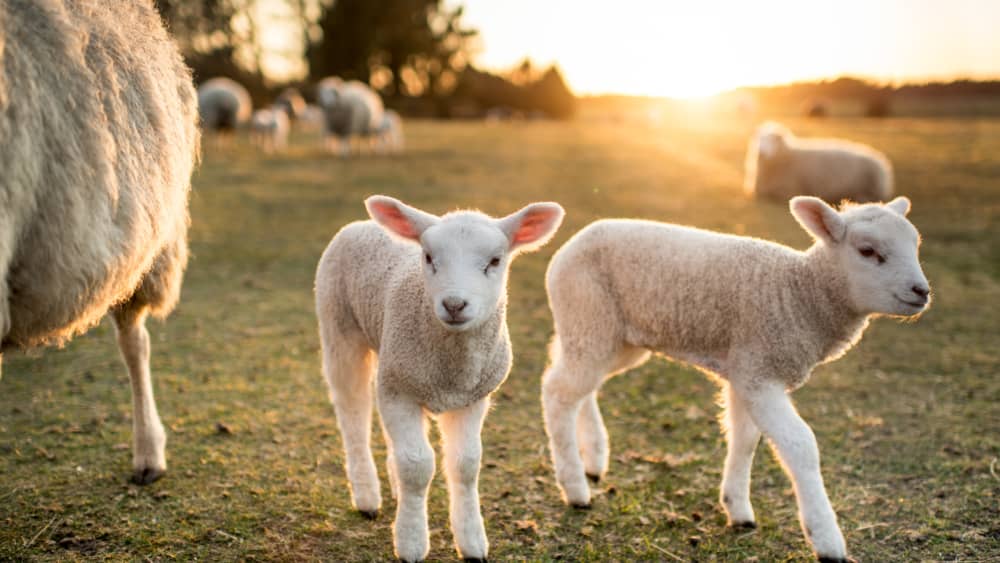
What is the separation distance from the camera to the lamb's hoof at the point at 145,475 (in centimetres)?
403

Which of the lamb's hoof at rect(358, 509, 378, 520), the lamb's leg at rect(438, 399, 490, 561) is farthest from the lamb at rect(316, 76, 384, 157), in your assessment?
the lamb's leg at rect(438, 399, 490, 561)

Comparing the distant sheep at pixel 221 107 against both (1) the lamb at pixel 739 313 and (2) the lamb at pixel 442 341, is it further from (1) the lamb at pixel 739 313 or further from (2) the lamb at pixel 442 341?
(2) the lamb at pixel 442 341

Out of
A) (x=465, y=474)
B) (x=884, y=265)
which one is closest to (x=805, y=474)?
(x=884, y=265)

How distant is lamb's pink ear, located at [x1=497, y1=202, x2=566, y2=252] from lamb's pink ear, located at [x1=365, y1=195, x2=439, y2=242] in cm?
30

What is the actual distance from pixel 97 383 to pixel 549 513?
130 inches

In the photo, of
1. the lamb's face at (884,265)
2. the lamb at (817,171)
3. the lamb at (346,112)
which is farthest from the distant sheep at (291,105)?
the lamb's face at (884,265)

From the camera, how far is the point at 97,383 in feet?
17.7

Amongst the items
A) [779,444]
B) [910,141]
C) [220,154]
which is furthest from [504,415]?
[910,141]

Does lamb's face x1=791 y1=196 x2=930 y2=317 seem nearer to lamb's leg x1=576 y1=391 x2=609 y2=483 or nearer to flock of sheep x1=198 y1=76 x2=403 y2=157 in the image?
lamb's leg x1=576 y1=391 x2=609 y2=483

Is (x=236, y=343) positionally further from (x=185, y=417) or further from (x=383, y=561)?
(x=383, y=561)

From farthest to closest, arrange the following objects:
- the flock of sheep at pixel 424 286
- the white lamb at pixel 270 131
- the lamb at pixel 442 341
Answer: the white lamb at pixel 270 131 < the lamb at pixel 442 341 < the flock of sheep at pixel 424 286

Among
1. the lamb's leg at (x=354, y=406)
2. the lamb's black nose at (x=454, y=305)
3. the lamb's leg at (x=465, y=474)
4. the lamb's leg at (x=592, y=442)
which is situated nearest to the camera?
the lamb's black nose at (x=454, y=305)

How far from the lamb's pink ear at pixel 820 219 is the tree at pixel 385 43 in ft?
172

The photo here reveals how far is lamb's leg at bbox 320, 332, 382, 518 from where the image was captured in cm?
373
